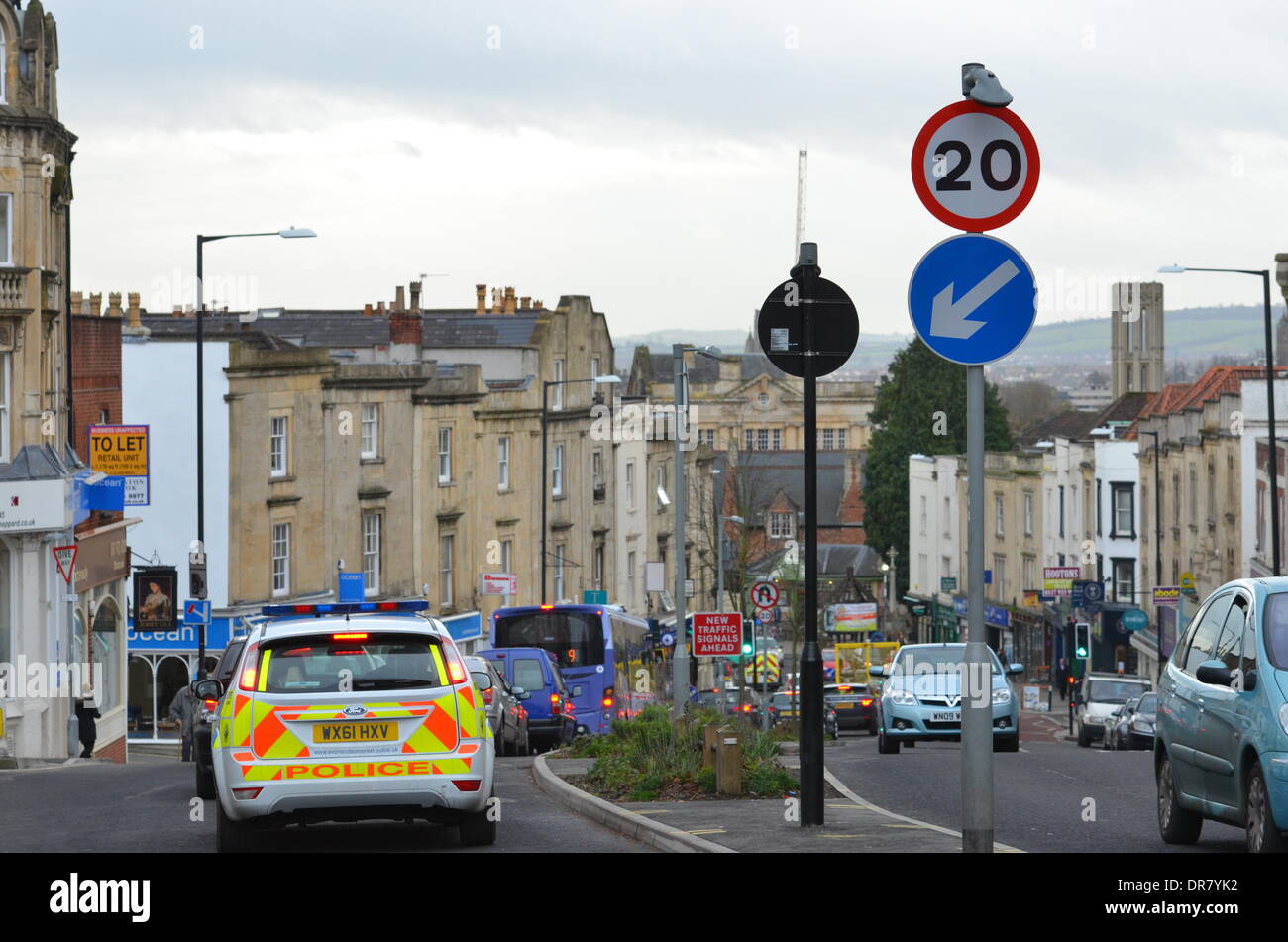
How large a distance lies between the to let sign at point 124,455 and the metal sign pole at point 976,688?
97.2 ft

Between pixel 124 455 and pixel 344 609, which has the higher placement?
pixel 124 455

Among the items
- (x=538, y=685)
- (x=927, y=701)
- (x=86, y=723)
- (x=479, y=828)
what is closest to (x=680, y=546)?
(x=538, y=685)

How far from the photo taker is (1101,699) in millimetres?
43125

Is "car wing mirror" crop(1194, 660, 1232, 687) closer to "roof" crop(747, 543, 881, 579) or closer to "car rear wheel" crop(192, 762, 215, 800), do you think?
"car rear wheel" crop(192, 762, 215, 800)

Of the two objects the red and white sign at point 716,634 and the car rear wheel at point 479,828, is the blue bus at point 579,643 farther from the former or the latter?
the car rear wheel at point 479,828

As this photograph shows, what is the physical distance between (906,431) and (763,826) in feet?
281

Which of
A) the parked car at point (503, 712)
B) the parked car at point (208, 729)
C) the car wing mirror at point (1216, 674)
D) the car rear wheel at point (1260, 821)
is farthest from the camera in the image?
the parked car at point (503, 712)

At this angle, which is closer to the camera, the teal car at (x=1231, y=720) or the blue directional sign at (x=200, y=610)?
the teal car at (x=1231, y=720)

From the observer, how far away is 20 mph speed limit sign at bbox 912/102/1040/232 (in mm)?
9883

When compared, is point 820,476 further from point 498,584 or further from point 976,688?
point 976,688

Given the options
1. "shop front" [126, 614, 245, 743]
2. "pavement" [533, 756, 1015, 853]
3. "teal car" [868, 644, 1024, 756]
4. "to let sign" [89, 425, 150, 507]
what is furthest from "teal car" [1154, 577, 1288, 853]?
"shop front" [126, 614, 245, 743]

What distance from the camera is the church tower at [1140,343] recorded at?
5172 inches

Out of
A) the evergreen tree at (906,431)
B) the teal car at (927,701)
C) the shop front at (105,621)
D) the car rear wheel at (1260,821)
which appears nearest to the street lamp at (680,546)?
the teal car at (927,701)
